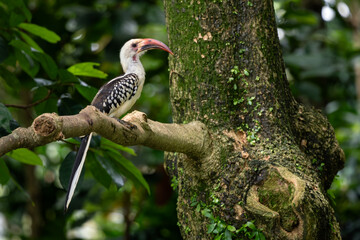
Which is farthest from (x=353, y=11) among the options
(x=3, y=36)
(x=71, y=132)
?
(x=71, y=132)

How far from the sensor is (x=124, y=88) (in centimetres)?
230

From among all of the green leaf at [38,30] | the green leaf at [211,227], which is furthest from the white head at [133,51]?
the green leaf at [211,227]

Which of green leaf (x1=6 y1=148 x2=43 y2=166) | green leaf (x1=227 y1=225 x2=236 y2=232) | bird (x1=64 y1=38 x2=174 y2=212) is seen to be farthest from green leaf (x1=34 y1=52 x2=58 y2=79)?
green leaf (x1=227 y1=225 x2=236 y2=232)

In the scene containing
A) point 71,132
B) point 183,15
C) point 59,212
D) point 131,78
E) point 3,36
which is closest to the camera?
point 71,132

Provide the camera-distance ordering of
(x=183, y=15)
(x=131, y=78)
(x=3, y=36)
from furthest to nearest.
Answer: (x=131, y=78) < (x=3, y=36) < (x=183, y=15)

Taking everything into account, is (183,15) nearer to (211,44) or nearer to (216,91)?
(211,44)

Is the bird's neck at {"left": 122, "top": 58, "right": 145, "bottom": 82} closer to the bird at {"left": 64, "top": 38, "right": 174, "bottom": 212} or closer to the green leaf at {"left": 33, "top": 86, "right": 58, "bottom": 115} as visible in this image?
the bird at {"left": 64, "top": 38, "right": 174, "bottom": 212}

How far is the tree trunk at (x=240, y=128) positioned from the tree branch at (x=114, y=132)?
0.38 feet

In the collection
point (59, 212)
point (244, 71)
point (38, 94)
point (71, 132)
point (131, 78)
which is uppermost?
point (244, 71)

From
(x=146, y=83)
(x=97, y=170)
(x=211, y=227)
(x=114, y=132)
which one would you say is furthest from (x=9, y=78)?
(x=146, y=83)

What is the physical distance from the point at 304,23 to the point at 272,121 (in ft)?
7.64

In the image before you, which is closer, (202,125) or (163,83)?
(202,125)

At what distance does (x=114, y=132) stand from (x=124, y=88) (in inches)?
34.6

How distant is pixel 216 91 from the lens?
193 centimetres
